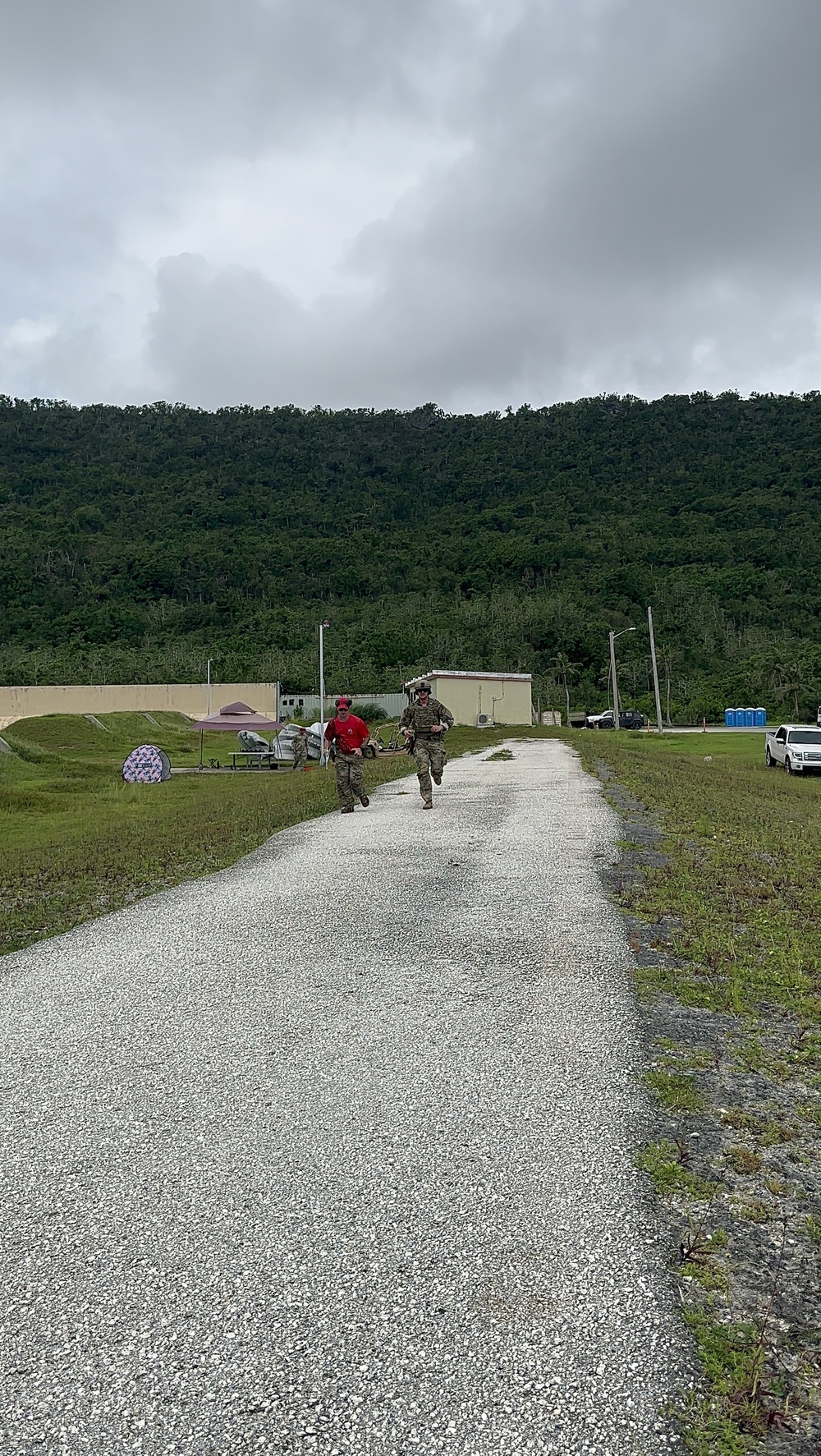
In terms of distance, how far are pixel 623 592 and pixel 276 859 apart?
335 ft

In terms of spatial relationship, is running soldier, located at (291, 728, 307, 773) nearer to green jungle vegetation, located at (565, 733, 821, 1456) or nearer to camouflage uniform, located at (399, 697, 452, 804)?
camouflage uniform, located at (399, 697, 452, 804)

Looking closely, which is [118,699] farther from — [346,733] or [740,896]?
[740,896]

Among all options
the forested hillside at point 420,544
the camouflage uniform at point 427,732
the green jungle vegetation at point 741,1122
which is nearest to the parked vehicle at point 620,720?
the forested hillside at point 420,544

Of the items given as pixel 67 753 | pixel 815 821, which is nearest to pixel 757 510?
pixel 67 753

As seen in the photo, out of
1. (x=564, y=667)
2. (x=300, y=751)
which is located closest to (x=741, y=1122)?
(x=300, y=751)

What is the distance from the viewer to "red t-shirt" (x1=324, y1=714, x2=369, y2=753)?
54.7 feet

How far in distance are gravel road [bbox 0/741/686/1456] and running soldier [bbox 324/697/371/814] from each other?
29.8 ft

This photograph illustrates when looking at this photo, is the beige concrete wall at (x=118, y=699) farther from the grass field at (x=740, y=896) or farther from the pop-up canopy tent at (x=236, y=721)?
the grass field at (x=740, y=896)

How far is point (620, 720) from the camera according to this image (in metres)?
69.1

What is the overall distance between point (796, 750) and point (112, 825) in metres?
21.2

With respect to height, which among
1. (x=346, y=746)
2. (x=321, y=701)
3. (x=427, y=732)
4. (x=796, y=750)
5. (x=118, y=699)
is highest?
(x=118, y=699)

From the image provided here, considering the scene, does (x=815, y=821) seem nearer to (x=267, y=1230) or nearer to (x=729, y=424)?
(x=267, y=1230)

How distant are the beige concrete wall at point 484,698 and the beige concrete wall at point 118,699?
82.9 ft

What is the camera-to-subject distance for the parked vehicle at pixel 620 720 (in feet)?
228
